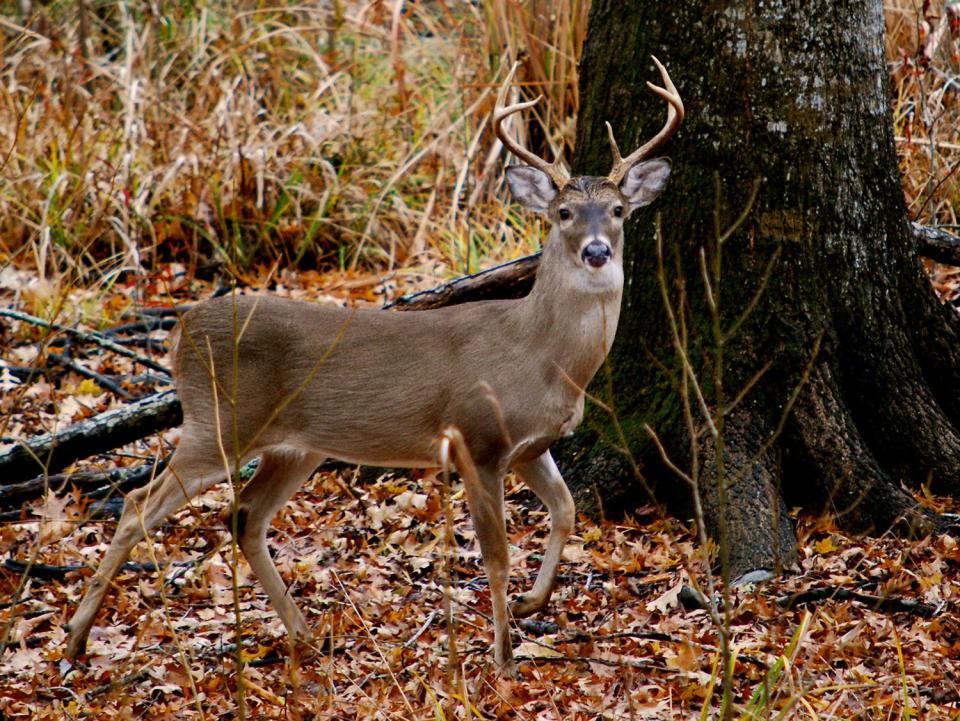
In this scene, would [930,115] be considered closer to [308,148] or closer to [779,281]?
[779,281]

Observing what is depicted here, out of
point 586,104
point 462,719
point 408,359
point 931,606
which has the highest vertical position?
point 586,104

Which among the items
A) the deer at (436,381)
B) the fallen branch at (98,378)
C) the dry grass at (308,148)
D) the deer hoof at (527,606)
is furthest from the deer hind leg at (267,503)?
the dry grass at (308,148)

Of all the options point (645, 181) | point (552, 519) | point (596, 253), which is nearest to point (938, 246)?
point (645, 181)

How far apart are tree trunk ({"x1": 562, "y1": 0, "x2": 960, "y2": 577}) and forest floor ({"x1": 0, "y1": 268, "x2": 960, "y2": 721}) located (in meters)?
0.24

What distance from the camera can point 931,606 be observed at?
14.7ft

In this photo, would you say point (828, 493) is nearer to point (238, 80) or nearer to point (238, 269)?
point (238, 269)

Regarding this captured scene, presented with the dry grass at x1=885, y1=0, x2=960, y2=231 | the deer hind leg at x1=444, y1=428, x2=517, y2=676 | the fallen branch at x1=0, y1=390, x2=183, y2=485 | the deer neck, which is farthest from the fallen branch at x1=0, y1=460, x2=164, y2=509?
the dry grass at x1=885, y1=0, x2=960, y2=231

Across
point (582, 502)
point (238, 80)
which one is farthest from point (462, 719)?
point (238, 80)

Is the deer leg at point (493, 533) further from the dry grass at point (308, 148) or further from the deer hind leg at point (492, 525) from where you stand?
the dry grass at point (308, 148)

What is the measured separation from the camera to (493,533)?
4391mm

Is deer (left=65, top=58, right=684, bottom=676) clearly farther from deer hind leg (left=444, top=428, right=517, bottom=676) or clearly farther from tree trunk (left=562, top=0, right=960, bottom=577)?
tree trunk (left=562, top=0, right=960, bottom=577)

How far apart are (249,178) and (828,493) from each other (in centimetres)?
504

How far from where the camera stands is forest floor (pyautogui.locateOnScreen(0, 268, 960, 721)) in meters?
3.94

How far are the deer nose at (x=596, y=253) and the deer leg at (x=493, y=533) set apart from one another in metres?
0.77
